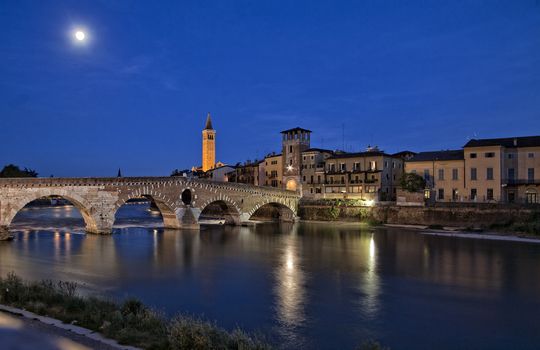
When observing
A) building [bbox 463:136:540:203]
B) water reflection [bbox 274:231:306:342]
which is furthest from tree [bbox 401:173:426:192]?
water reflection [bbox 274:231:306:342]

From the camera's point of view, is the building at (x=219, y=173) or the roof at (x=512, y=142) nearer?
the roof at (x=512, y=142)

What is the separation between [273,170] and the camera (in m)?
77.6

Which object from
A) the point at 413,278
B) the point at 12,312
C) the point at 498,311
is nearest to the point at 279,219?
the point at 413,278

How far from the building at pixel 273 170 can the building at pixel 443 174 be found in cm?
2359

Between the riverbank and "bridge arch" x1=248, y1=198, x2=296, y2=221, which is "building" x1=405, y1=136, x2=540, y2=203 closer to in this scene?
the riverbank

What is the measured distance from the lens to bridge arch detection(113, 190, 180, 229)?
42.1 m

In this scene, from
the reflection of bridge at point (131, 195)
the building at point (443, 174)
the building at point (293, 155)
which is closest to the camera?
the reflection of bridge at point (131, 195)

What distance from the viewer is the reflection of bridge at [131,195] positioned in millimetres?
36094

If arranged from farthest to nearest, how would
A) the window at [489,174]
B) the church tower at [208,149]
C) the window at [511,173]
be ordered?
1. the church tower at [208,149]
2. the window at [489,174]
3. the window at [511,173]

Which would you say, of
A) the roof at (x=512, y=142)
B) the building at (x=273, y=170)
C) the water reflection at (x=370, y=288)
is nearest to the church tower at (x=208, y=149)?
the building at (x=273, y=170)

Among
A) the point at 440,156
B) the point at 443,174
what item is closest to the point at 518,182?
the point at 443,174

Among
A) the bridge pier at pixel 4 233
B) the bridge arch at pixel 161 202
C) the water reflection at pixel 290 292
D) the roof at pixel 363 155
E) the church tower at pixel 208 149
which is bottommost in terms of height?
the water reflection at pixel 290 292

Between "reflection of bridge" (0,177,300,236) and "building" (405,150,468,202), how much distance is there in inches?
807

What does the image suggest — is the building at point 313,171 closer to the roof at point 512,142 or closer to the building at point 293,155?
the building at point 293,155
